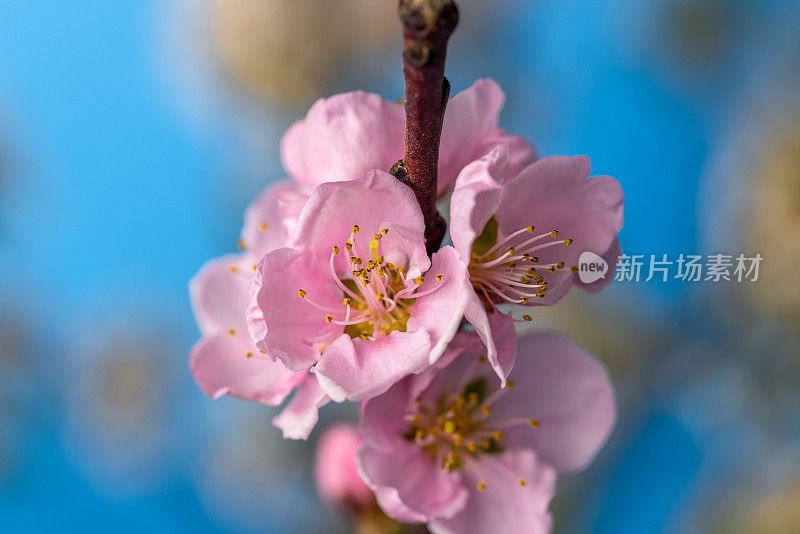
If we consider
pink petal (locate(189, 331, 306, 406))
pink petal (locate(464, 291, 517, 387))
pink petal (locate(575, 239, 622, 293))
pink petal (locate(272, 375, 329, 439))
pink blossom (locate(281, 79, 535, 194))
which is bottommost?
pink petal (locate(272, 375, 329, 439))

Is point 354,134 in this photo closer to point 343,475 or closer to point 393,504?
point 393,504

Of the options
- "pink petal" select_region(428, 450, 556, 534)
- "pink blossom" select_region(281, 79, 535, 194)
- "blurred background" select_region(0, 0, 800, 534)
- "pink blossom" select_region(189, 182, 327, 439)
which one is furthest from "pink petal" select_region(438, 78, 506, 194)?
"blurred background" select_region(0, 0, 800, 534)

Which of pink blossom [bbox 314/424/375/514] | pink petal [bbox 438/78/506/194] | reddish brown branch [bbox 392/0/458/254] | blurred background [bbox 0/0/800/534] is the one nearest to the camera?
reddish brown branch [bbox 392/0/458/254]

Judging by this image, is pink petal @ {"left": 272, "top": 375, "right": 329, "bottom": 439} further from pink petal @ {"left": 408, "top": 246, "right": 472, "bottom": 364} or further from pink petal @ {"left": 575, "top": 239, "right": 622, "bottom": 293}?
pink petal @ {"left": 575, "top": 239, "right": 622, "bottom": 293}

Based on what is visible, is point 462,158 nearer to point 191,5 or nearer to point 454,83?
point 454,83

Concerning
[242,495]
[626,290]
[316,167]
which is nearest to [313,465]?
[242,495]

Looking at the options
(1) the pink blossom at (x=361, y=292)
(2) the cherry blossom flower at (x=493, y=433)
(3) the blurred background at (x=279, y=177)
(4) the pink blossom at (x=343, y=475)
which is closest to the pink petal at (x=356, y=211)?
(1) the pink blossom at (x=361, y=292)

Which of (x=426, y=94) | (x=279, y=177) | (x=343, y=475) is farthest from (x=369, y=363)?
(x=279, y=177)
